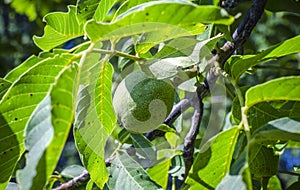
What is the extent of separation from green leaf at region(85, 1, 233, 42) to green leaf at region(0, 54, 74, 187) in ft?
0.36

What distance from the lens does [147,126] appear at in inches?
42.8

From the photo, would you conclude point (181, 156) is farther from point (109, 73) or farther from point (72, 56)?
point (72, 56)

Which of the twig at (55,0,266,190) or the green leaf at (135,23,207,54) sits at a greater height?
the green leaf at (135,23,207,54)

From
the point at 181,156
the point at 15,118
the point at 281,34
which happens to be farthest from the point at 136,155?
the point at 281,34

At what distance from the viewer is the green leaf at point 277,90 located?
77 centimetres

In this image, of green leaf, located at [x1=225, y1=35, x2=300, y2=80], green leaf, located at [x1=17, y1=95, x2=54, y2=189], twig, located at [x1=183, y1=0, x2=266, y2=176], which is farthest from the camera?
twig, located at [x1=183, y1=0, x2=266, y2=176]

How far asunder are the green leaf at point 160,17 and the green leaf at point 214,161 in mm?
233

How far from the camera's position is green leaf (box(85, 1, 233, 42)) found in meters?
0.65

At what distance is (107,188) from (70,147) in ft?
21.7

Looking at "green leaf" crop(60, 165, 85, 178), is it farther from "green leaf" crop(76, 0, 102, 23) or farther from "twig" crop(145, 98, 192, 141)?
"green leaf" crop(76, 0, 102, 23)

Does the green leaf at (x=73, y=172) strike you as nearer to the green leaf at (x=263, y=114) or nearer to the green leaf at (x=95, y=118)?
the green leaf at (x=95, y=118)

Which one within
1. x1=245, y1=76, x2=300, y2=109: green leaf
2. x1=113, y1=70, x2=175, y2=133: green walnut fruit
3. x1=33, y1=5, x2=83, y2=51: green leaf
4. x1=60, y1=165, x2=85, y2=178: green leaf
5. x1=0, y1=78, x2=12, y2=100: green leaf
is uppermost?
x1=33, y1=5, x2=83, y2=51: green leaf

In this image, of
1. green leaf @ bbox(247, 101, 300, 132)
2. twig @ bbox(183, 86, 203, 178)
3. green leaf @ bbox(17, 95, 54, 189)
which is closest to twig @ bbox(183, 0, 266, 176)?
twig @ bbox(183, 86, 203, 178)

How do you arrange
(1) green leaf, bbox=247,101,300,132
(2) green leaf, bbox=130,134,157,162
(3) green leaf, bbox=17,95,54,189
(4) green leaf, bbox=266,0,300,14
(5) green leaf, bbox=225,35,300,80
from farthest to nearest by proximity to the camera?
1. (4) green leaf, bbox=266,0,300,14
2. (2) green leaf, bbox=130,134,157,162
3. (1) green leaf, bbox=247,101,300,132
4. (5) green leaf, bbox=225,35,300,80
5. (3) green leaf, bbox=17,95,54,189
